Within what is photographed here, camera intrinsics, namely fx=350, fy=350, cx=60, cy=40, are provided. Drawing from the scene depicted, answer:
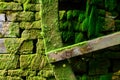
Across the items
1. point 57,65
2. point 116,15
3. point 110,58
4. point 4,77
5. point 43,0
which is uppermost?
point 43,0

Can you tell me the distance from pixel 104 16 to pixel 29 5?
2.61 feet

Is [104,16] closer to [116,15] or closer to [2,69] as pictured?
[116,15]

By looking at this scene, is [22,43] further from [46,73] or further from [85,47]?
[85,47]

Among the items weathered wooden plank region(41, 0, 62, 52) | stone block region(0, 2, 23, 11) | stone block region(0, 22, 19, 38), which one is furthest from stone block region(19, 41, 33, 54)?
weathered wooden plank region(41, 0, 62, 52)

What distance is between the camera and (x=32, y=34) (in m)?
3.53

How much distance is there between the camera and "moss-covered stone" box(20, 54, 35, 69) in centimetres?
355

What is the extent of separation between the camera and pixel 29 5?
139 inches

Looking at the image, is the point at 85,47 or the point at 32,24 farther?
the point at 32,24

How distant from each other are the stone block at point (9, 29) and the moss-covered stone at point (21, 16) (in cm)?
5

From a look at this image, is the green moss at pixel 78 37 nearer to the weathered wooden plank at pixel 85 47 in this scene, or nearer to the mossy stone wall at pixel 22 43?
the mossy stone wall at pixel 22 43

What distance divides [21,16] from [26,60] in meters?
0.45

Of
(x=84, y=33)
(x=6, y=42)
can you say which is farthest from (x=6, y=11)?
(x=84, y=33)

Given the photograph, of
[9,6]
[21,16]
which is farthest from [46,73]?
[9,6]

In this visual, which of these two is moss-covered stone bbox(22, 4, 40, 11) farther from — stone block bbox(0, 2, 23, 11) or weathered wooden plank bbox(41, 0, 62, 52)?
weathered wooden plank bbox(41, 0, 62, 52)
